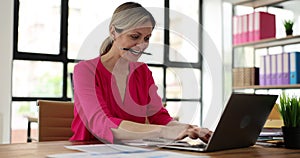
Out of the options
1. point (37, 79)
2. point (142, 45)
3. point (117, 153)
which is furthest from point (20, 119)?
point (117, 153)

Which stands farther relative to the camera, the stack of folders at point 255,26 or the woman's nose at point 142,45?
the stack of folders at point 255,26

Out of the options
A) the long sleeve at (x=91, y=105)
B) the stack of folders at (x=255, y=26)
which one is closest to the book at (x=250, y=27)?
the stack of folders at (x=255, y=26)

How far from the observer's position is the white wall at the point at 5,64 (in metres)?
3.54

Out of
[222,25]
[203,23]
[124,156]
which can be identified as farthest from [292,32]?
[124,156]

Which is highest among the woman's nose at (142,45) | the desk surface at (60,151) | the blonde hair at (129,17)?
the blonde hair at (129,17)

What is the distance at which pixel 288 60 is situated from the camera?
12.1 feet

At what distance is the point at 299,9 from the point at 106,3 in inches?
72.1

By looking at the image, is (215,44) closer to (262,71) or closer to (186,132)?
(262,71)

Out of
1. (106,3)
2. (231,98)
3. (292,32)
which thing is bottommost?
(231,98)

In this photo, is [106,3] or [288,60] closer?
[288,60]

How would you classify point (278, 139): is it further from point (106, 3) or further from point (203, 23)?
point (203, 23)

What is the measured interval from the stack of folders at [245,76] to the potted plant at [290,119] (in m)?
2.75

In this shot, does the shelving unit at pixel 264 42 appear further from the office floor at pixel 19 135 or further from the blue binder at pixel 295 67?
the office floor at pixel 19 135

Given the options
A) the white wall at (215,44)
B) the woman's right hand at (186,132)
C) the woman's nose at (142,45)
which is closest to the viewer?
the woman's right hand at (186,132)
